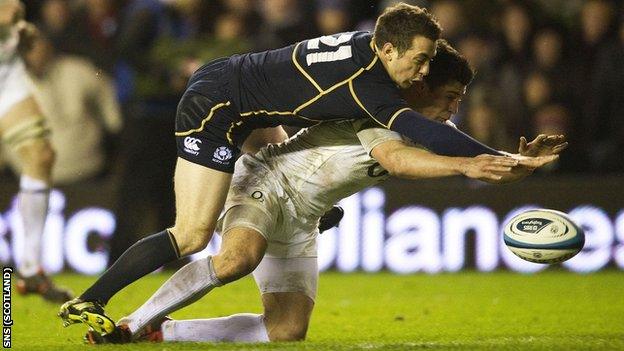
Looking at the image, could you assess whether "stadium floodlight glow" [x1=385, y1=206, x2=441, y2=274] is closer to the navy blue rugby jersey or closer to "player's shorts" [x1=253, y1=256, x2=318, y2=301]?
"player's shorts" [x1=253, y1=256, x2=318, y2=301]

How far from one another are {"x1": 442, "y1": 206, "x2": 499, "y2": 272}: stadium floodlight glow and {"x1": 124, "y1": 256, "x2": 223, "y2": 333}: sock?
18.7ft

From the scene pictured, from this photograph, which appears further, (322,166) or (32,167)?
(32,167)

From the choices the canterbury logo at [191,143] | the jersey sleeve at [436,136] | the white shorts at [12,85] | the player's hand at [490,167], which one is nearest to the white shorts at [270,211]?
the canterbury logo at [191,143]

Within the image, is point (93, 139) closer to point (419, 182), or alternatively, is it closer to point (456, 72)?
point (419, 182)

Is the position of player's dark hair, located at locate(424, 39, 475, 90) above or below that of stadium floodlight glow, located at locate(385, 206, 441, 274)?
above

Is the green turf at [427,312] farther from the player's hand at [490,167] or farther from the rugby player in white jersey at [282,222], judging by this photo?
the player's hand at [490,167]

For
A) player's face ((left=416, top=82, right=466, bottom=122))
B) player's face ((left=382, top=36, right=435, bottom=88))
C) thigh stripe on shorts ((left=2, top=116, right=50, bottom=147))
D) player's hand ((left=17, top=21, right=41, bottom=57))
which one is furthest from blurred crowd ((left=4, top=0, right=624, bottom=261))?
player's face ((left=382, top=36, right=435, bottom=88))

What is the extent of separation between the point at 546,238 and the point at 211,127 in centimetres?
185

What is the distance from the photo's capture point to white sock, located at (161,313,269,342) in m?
6.68

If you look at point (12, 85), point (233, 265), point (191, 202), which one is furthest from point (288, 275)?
point (12, 85)

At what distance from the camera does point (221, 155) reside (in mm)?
6574

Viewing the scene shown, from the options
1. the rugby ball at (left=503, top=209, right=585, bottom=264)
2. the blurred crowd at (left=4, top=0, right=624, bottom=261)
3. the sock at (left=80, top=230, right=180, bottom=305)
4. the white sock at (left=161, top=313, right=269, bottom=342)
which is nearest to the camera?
the rugby ball at (left=503, top=209, right=585, bottom=264)

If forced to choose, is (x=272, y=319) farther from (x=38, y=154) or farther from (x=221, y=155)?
(x=38, y=154)

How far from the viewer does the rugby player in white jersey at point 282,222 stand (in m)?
6.32
